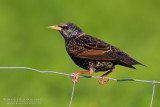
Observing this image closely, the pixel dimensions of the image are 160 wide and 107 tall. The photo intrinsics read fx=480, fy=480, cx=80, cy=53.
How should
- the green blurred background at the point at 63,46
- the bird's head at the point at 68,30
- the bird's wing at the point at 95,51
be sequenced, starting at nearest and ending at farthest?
the bird's wing at the point at 95,51 → the bird's head at the point at 68,30 → the green blurred background at the point at 63,46

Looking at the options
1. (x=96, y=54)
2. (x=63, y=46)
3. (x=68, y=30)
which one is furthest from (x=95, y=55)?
(x=63, y=46)

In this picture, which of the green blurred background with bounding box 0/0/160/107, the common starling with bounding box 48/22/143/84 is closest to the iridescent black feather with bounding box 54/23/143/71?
the common starling with bounding box 48/22/143/84

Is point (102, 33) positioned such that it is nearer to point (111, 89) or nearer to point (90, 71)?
point (111, 89)

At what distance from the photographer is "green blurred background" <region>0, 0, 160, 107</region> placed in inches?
331

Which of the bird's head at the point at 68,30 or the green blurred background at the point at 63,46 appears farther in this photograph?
the green blurred background at the point at 63,46

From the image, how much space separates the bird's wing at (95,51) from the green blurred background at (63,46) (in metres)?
1.30

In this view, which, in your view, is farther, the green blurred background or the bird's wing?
the green blurred background

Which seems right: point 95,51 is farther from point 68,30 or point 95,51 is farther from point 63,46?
point 63,46

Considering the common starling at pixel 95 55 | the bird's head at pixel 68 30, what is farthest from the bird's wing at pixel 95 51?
the bird's head at pixel 68 30

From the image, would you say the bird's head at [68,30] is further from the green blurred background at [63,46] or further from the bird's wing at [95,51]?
the green blurred background at [63,46]

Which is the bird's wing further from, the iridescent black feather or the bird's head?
the bird's head

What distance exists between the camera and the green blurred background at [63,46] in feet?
27.6

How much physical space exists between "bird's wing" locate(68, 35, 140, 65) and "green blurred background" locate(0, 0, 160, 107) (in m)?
1.30

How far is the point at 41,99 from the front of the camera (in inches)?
321
